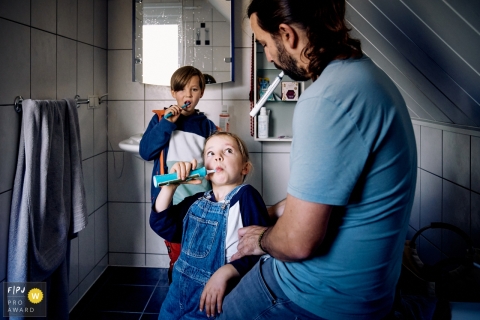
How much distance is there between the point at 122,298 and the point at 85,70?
1.28 meters

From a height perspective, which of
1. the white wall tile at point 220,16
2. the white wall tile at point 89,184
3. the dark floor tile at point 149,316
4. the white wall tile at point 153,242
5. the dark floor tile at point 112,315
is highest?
the white wall tile at point 220,16

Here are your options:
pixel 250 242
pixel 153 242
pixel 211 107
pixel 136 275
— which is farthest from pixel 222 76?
pixel 250 242

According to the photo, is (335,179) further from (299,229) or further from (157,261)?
(157,261)

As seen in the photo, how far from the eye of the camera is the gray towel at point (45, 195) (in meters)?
1.52

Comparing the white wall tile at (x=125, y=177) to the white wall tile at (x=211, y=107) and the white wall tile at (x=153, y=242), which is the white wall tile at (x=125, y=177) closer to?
the white wall tile at (x=153, y=242)

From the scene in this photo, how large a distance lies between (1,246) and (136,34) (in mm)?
1499

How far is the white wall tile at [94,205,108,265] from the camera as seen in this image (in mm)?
2539

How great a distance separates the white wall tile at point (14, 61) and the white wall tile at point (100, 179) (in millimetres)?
868

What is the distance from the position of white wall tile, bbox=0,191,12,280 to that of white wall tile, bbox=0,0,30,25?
0.65 metres

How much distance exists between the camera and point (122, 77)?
261 cm

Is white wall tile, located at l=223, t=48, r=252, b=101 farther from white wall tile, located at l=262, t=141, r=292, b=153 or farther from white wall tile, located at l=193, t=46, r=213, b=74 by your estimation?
white wall tile, located at l=262, t=141, r=292, b=153

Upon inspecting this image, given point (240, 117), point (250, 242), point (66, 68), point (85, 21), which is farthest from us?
point (240, 117)

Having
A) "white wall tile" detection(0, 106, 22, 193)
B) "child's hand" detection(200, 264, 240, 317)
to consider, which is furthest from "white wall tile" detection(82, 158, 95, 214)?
"child's hand" detection(200, 264, 240, 317)

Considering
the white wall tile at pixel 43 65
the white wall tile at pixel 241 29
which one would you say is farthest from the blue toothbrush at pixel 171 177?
the white wall tile at pixel 241 29
